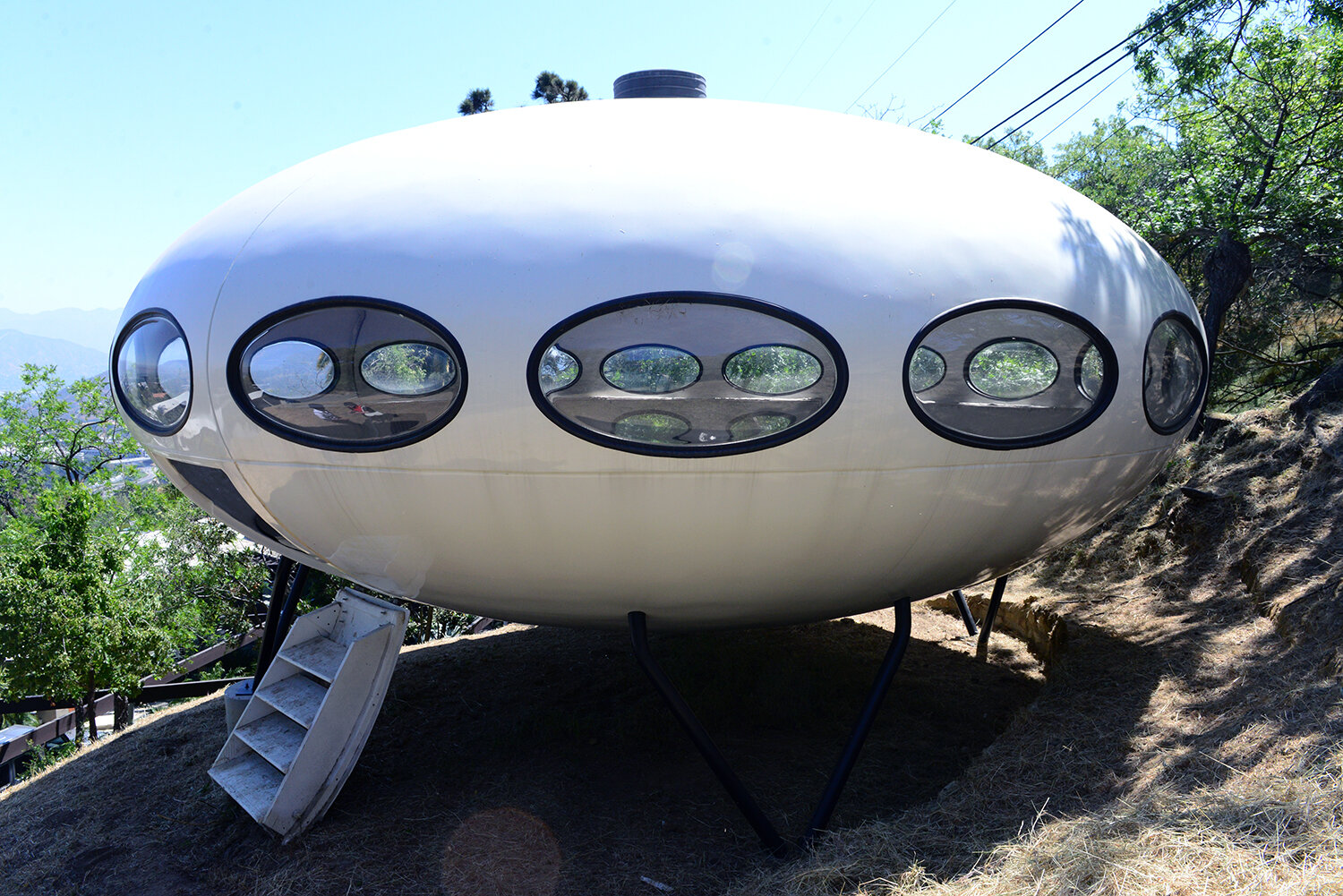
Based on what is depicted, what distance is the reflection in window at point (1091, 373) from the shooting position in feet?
14.8

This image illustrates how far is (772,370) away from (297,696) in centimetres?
364

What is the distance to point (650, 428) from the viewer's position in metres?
3.91

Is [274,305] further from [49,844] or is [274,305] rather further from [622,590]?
[49,844]

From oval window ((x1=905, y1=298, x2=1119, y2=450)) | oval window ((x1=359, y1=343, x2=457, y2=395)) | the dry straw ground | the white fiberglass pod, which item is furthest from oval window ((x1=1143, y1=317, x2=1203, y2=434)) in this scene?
oval window ((x1=359, y1=343, x2=457, y2=395))

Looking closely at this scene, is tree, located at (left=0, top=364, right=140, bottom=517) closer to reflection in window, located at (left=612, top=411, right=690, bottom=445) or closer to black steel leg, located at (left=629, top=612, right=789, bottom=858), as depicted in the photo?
black steel leg, located at (left=629, top=612, right=789, bottom=858)

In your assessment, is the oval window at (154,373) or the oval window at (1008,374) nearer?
the oval window at (1008,374)

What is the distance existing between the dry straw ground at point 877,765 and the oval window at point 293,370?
8.52 ft

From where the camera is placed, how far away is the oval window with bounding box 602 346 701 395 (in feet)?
12.6

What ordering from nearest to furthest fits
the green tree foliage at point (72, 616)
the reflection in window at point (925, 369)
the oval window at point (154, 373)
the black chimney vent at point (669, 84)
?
the reflection in window at point (925, 369), the oval window at point (154, 373), the black chimney vent at point (669, 84), the green tree foliage at point (72, 616)

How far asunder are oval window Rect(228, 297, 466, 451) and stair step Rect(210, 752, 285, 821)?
2199 mm

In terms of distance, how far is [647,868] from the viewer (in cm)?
466

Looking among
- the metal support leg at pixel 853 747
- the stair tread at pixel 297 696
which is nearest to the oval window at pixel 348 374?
the stair tread at pixel 297 696

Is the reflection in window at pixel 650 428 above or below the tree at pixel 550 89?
below

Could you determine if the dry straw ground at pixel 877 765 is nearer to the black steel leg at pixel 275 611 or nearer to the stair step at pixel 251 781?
the stair step at pixel 251 781
